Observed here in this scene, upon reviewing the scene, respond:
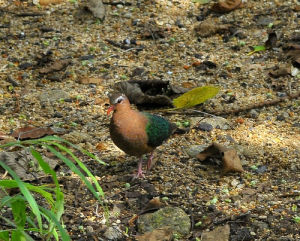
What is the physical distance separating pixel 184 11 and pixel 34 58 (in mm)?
1942

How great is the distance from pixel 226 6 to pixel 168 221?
147 inches

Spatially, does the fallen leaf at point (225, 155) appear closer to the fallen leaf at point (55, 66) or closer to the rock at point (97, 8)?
the fallen leaf at point (55, 66)

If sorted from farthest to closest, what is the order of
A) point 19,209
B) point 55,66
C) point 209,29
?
point 209,29 → point 55,66 → point 19,209

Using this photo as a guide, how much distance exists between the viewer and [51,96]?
630 centimetres

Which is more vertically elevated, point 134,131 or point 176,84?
point 134,131

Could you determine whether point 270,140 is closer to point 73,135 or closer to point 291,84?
point 291,84

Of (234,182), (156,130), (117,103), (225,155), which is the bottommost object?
(234,182)

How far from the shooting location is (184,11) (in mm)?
7723

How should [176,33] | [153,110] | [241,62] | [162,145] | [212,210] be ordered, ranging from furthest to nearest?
[176,33] < [241,62] < [153,110] < [162,145] < [212,210]

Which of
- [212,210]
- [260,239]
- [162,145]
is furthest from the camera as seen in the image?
[162,145]

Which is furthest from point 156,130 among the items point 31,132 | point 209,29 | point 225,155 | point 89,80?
point 209,29

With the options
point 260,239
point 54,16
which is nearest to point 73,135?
point 260,239

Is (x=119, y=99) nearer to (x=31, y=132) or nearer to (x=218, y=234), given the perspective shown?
(x=31, y=132)

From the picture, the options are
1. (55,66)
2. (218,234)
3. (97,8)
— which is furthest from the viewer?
(97,8)
